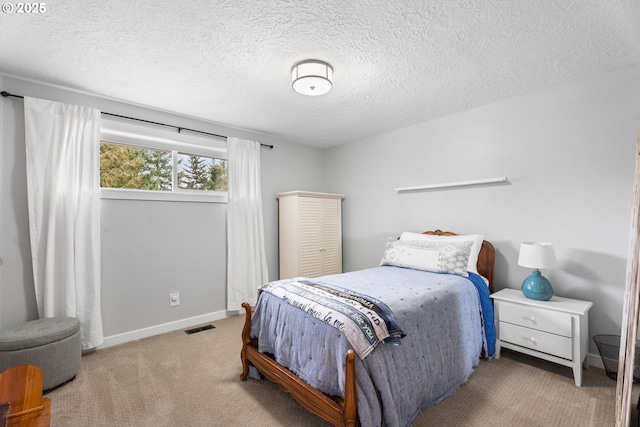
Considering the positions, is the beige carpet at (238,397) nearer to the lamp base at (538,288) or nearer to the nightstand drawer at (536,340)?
the nightstand drawer at (536,340)

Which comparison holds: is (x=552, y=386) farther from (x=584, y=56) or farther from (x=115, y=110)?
(x=115, y=110)

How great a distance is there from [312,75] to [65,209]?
2.55 m

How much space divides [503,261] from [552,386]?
1.15 m

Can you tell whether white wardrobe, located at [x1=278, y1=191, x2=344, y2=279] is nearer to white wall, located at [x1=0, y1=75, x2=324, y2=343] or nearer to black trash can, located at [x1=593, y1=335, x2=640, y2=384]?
white wall, located at [x1=0, y1=75, x2=324, y2=343]

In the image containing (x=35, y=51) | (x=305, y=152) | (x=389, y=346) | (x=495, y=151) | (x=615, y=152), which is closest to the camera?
(x=389, y=346)

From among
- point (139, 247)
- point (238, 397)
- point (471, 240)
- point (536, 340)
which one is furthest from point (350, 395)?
point (139, 247)

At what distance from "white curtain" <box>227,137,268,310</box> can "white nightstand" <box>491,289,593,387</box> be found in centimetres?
279

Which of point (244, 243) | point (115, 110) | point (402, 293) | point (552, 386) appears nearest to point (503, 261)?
point (552, 386)

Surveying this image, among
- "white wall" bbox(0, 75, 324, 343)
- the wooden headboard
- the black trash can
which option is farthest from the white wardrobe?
the black trash can

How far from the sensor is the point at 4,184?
244cm

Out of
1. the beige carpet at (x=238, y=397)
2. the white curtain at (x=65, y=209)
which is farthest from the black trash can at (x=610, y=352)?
the white curtain at (x=65, y=209)

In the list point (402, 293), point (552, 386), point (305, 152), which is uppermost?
→ point (305, 152)

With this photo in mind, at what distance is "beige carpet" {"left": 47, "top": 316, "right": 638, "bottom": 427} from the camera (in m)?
1.80

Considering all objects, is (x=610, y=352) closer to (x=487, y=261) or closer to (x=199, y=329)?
(x=487, y=261)
